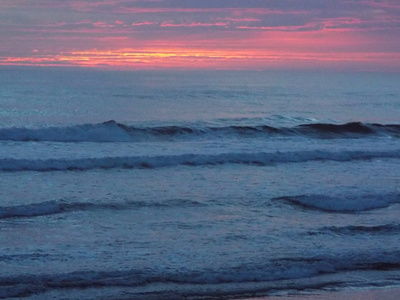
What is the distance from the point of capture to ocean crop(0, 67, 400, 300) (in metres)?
7.42

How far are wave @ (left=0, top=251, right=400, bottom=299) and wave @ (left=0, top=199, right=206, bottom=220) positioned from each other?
10.8ft

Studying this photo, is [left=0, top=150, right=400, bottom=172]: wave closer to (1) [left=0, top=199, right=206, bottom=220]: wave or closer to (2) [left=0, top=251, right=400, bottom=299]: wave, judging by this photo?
(1) [left=0, top=199, right=206, bottom=220]: wave

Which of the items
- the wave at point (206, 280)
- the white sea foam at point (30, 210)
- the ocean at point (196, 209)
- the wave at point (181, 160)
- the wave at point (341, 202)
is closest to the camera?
the wave at point (206, 280)

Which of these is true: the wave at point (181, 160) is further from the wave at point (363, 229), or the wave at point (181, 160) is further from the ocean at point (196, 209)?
the wave at point (363, 229)

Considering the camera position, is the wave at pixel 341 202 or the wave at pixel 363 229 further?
the wave at pixel 341 202

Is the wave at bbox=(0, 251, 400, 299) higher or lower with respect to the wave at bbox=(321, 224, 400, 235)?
higher

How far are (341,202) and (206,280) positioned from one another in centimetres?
551

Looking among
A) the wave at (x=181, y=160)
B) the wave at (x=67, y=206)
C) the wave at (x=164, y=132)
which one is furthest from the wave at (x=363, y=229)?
the wave at (x=164, y=132)

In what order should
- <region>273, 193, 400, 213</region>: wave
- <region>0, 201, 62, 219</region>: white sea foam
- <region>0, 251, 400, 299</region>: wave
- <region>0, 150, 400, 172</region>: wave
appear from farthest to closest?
1. <region>0, 150, 400, 172</region>: wave
2. <region>273, 193, 400, 213</region>: wave
3. <region>0, 201, 62, 219</region>: white sea foam
4. <region>0, 251, 400, 299</region>: wave

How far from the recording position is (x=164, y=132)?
73.4 feet

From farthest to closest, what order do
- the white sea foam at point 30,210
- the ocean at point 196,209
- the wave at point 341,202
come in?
the wave at point 341,202 < the white sea foam at point 30,210 < the ocean at point 196,209

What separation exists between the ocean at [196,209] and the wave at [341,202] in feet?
0.14

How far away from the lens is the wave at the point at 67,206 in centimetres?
1032

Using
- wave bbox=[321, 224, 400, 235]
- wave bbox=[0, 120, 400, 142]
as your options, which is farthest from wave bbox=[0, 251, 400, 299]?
wave bbox=[0, 120, 400, 142]
